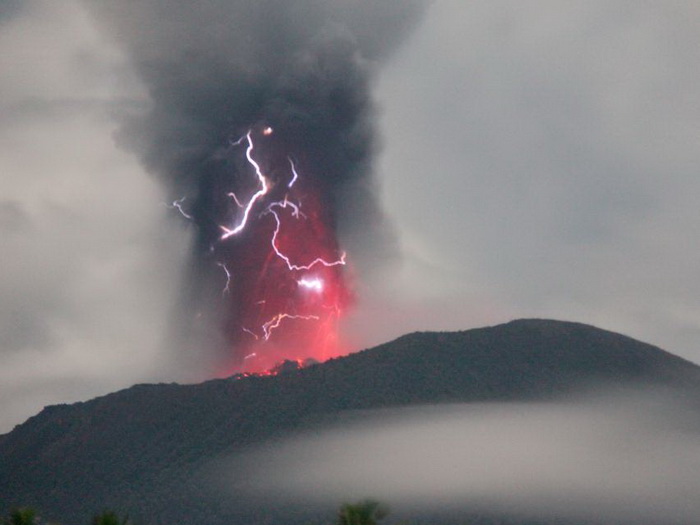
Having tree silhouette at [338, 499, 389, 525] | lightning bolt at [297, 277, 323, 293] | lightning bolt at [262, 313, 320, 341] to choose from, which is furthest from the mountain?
tree silhouette at [338, 499, 389, 525]

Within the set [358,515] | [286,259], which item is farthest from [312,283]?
[358,515]

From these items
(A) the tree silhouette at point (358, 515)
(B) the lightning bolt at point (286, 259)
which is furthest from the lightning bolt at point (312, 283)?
(A) the tree silhouette at point (358, 515)

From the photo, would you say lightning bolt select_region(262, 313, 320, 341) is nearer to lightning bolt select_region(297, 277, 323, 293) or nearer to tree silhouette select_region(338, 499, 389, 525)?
lightning bolt select_region(297, 277, 323, 293)

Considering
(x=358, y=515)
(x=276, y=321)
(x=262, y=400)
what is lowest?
(x=358, y=515)

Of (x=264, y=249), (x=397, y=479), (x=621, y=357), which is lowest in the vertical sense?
(x=397, y=479)

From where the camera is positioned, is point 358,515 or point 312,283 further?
point 312,283

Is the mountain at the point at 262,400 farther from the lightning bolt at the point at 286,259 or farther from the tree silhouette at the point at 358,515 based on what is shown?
the tree silhouette at the point at 358,515

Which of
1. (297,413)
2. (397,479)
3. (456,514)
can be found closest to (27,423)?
(297,413)

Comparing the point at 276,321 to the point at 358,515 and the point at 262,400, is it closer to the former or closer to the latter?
the point at 262,400

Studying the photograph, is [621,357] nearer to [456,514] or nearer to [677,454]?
[677,454]
